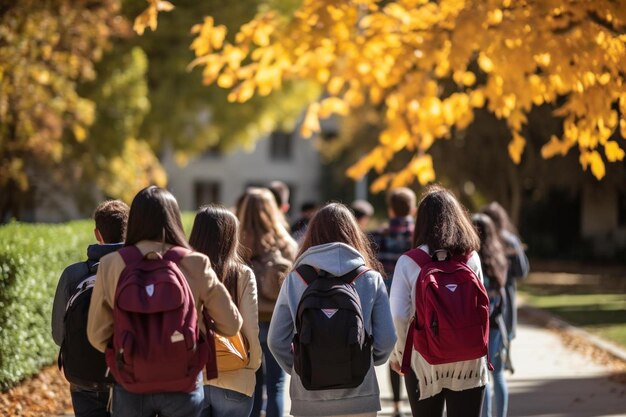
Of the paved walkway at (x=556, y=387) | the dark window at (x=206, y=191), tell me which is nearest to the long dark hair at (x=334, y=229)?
the paved walkway at (x=556, y=387)

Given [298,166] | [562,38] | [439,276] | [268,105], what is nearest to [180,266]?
[439,276]

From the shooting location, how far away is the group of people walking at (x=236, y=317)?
4.64 meters

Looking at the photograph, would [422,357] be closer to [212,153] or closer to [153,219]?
[153,219]

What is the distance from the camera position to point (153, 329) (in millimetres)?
4594

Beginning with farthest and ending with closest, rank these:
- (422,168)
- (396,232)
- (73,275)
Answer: (422,168) → (396,232) → (73,275)

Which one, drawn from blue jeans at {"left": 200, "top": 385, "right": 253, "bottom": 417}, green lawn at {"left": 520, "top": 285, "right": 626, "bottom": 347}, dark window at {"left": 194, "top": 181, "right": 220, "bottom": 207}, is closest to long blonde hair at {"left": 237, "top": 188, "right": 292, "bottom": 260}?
blue jeans at {"left": 200, "top": 385, "right": 253, "bottom": 417}

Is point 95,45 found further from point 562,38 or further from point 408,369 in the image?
→ point 408,369

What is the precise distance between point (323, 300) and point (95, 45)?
13584 millimetres

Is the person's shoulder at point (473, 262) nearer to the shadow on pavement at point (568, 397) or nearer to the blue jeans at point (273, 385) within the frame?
the blue jeans at point (273, 385)

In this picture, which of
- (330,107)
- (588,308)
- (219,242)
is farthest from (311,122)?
(588,308)

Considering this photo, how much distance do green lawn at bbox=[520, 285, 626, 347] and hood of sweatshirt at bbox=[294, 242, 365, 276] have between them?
383 inches

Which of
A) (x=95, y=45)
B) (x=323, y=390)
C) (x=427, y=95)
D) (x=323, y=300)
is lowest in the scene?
(x=323, y=390)

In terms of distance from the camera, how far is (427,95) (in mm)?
10195

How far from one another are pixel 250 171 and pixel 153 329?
48284mm
